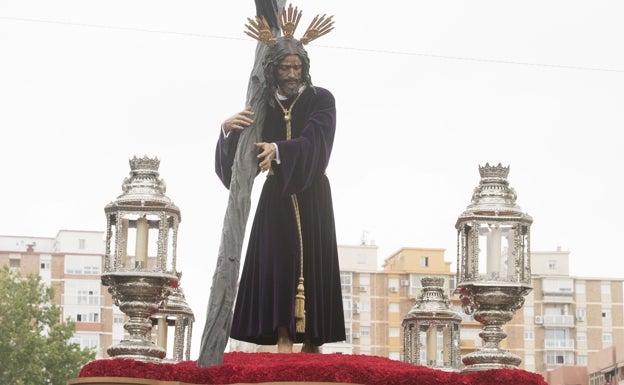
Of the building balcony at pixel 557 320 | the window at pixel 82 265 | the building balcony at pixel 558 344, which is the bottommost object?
the building balcony at pixel 558 344

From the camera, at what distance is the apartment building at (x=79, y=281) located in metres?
75.5

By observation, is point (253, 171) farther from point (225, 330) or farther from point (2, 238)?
point (2, 238)

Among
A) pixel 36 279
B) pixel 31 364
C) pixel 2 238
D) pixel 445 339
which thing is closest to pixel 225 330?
pixel 445 339

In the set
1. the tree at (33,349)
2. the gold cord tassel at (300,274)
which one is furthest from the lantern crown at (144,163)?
the tree at (33,349)

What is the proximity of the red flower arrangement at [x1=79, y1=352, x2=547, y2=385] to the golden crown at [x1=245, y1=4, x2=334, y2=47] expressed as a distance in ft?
9.31

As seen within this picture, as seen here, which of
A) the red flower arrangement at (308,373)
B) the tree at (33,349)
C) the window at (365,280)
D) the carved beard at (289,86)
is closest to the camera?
the red flower arrangement at (308,373)

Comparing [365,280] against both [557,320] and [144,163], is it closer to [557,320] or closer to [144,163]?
[557,320]

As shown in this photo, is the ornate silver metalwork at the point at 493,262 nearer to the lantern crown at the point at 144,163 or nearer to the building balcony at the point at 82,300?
the lantern crown at the point at 144,163

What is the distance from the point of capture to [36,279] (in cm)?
5091

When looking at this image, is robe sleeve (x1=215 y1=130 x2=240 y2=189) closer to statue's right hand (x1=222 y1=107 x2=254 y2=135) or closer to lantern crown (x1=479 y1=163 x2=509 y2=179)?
statue's right hand (x1=222 y1=107 x2=254 y2=135)

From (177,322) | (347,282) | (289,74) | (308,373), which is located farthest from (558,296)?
(308,373)

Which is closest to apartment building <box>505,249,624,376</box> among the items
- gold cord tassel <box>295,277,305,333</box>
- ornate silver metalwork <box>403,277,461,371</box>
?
ornate silver metalwork <box>403,277,461,371</box>

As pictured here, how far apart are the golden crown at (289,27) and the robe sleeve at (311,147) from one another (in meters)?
0.57

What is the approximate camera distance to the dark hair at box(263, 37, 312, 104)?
14.5 m
